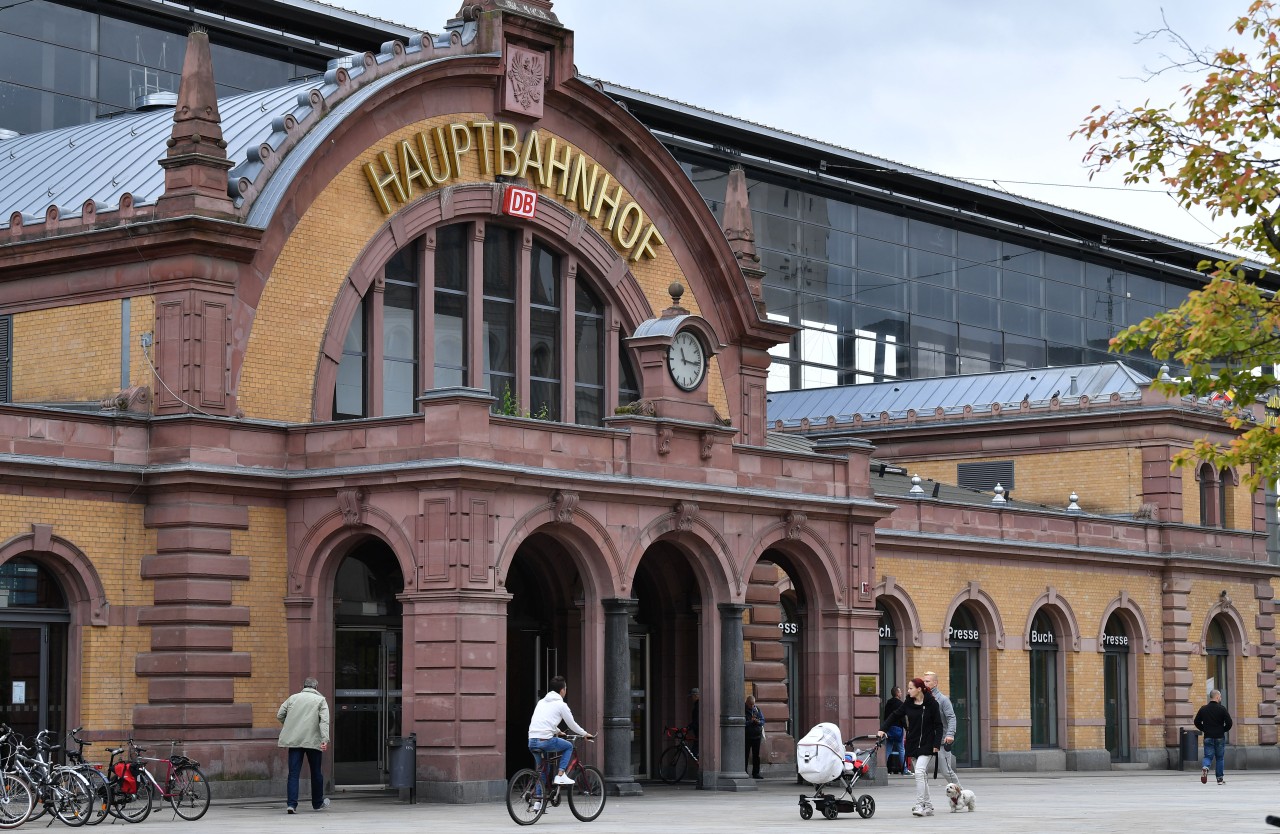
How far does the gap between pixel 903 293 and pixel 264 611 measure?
44.4 meters

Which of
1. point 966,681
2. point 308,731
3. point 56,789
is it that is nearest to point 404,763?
point 308,731

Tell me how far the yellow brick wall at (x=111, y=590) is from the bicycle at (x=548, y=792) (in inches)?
329

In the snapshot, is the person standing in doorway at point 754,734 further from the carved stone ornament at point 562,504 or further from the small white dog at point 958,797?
the small white dog at point 958,797

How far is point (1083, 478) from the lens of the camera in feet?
200

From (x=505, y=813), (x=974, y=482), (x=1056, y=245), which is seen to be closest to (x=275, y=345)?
(x=505, y=813)

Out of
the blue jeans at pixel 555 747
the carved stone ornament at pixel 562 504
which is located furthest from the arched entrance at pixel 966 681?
the blue jeans at pixel 555 747

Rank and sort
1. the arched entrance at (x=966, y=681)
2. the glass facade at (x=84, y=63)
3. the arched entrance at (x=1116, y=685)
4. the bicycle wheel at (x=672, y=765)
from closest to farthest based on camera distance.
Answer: the bicycle wheel at (x=672, y=765), the glass facade at (x=84, y=63), the arched entrance at (x=966, y=681), the arched entrance at (x=1116, y=685)

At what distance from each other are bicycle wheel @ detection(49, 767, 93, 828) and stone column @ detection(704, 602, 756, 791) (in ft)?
45.6

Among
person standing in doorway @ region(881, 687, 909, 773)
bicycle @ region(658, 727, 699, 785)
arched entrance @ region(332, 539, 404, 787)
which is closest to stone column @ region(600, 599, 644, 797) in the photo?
arched entrance @ region(332, 539, 404, 787)

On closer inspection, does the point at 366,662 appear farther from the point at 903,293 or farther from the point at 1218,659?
the point at 903,293

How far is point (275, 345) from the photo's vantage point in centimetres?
3881

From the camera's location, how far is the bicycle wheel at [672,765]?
4269 cm

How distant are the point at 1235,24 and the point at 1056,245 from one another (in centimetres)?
6087

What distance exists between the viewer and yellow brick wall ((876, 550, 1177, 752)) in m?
53.0
